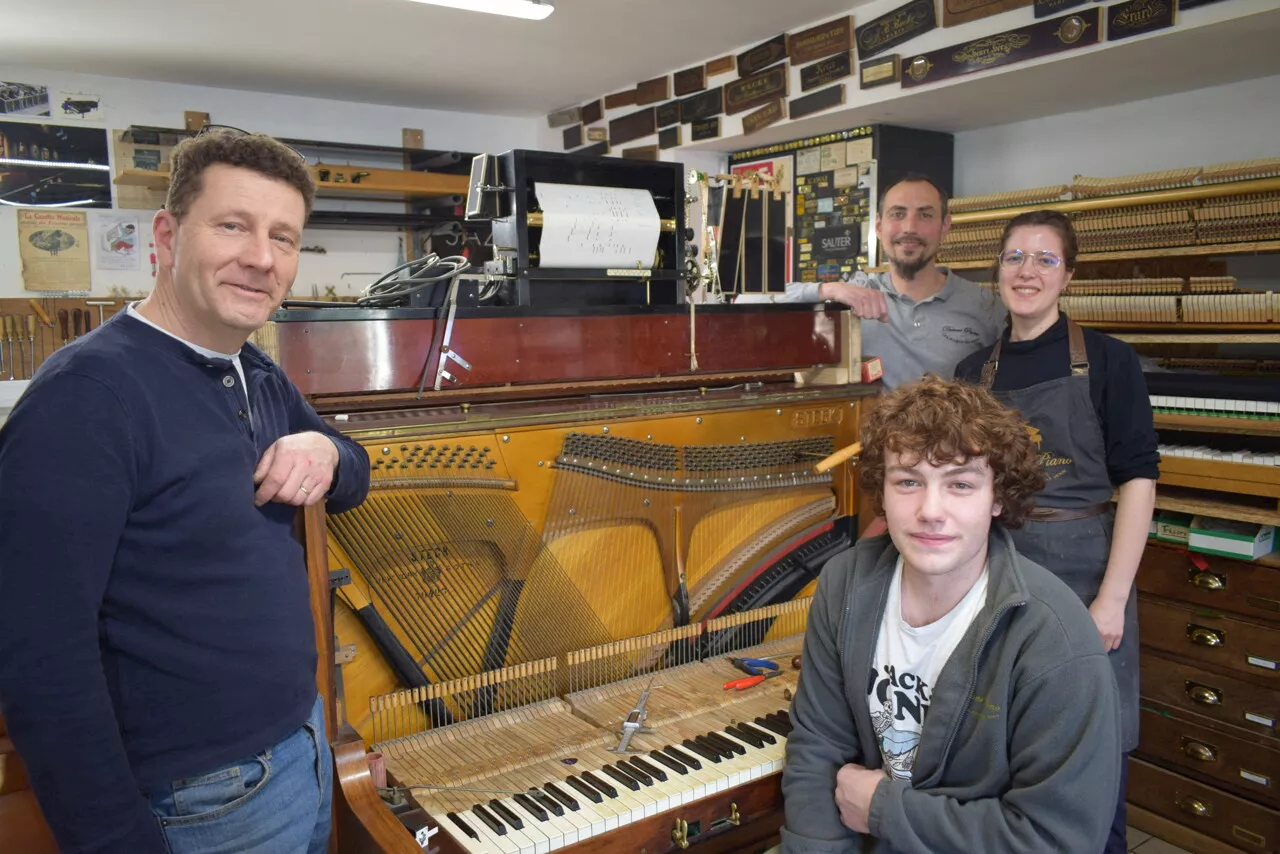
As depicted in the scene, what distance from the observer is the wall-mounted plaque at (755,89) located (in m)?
5.91

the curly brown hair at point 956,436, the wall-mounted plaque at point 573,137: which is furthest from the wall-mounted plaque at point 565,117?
the curly brown hair at point 956,436

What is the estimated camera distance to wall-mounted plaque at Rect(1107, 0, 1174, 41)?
12.0ft

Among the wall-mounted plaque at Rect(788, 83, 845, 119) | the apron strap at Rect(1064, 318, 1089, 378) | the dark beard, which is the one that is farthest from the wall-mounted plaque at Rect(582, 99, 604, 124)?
the apron strap at Rect(1064, 318, 1089, 378)

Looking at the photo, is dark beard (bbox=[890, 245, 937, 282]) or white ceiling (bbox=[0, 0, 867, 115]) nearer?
dark beard (bbox=[890, 245, 937, 282])

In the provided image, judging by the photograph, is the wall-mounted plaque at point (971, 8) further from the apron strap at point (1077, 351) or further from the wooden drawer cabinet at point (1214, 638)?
the wooden drawer cabinet at point (1214, 638)

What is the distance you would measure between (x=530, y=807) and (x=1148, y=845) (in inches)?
113

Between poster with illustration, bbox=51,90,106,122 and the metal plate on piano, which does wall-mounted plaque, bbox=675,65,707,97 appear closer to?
poster with illustration, bbox=51,90,106,122

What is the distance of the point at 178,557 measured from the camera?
4.21 ft

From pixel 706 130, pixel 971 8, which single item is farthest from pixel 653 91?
pixel 971 8

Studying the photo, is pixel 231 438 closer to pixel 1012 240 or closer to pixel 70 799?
pixel 70 799

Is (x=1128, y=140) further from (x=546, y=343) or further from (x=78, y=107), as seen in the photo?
(x=78, y=107)

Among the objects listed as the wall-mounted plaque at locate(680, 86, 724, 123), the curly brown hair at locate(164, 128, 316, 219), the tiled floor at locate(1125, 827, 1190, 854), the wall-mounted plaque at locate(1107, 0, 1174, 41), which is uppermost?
the wall-mounted plaque at locate(680, 86, 724, 123)

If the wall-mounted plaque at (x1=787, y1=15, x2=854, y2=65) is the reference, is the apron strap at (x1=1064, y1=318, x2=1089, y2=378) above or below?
below

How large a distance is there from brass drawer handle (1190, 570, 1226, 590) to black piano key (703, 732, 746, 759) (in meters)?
2.30
